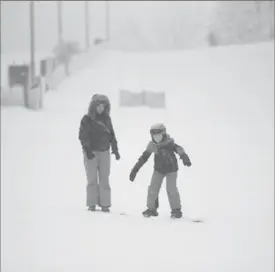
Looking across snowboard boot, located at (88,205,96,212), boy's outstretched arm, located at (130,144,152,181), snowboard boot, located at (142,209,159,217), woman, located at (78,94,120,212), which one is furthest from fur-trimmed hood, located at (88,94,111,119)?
snowboard boot, located at (88,205,96,212)

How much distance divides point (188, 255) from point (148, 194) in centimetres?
81

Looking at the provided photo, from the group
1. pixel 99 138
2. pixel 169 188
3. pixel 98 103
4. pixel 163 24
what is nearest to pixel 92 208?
pixel 169 188

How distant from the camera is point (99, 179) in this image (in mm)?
3740

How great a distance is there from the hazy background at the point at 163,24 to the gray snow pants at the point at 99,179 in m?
31.9

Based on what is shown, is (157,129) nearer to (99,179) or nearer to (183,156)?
(183,156)

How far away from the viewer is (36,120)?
5758mm

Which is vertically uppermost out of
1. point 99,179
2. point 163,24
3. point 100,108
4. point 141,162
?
point 163,24

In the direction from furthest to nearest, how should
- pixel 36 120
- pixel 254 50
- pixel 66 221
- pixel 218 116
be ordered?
pixel 254 50, pixel 218 116, pixel 36 120, pixel 66 221

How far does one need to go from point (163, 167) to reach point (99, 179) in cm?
42

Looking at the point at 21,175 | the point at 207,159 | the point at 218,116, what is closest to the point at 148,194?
the point at 207,159

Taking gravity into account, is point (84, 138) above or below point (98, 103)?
below

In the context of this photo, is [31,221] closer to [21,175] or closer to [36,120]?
[36,120]

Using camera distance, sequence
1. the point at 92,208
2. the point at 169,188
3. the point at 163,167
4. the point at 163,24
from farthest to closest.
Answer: the point at 163,24, the point at 169,188, the point at 92,208, the point at 163,167

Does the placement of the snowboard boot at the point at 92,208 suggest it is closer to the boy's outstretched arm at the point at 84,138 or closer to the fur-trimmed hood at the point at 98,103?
the boy's outstretched arm at the point at 84,138
